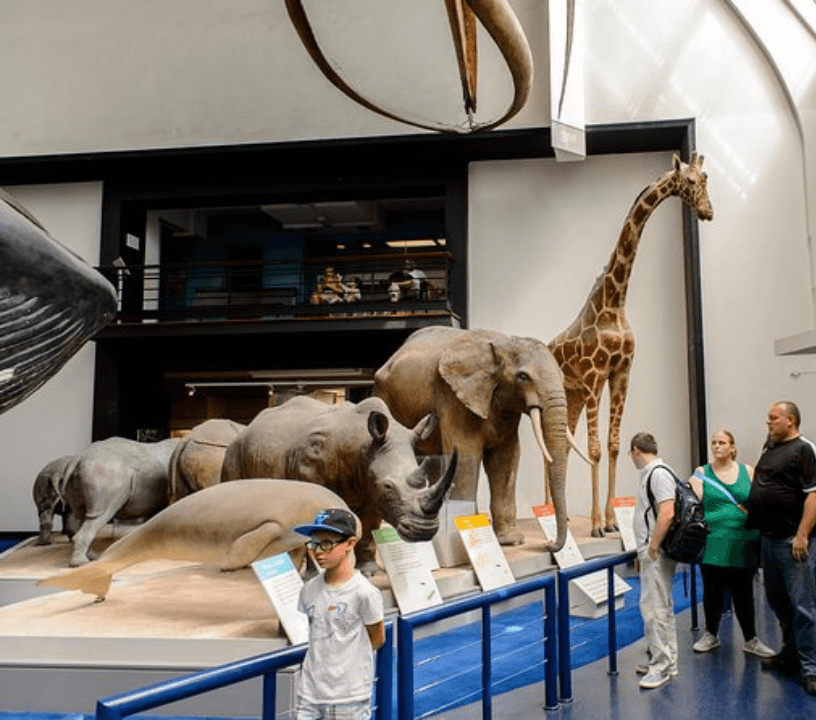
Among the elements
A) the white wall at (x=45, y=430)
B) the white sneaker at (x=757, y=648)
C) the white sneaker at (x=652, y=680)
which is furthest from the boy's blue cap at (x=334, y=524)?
the white wall at (x=45, y=430)

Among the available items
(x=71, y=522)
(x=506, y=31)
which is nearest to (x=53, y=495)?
(x=71, y=522)

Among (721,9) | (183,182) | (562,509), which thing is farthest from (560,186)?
(562,509)

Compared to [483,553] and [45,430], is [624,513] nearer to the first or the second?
[483,553]

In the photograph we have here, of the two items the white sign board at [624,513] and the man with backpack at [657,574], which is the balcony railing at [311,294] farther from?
the man with backpack at [657,574]

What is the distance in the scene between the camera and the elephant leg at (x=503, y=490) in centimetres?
777

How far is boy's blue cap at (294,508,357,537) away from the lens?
8.73ft

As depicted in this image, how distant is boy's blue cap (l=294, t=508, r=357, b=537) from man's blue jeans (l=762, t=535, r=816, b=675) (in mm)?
3046

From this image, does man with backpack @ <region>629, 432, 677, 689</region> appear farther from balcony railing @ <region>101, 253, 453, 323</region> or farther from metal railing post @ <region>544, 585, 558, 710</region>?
balcony railing @ <region>101, 253, 453, 323</region>

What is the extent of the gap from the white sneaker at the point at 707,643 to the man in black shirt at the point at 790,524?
554mm

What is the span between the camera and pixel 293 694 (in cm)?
387

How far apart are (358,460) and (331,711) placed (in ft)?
9.36

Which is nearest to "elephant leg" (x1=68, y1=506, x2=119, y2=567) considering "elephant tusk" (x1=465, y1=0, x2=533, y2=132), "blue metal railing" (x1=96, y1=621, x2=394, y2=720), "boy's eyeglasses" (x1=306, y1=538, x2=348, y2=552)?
"blue metal railing" (x1=96, y1=621, x2=394, y2=720)

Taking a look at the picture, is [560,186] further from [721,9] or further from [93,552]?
[93,552]

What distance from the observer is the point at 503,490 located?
7.87 metres
